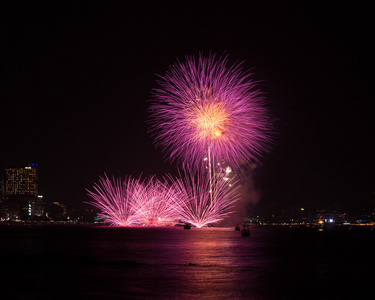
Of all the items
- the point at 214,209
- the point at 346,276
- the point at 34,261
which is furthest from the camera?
the point at 214,209

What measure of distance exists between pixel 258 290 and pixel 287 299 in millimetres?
2203

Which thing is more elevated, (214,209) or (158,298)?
(214,209)

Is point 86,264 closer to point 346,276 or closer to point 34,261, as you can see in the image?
point 34,261

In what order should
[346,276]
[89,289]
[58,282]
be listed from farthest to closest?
[346,276] < [58,282] < [89,289]

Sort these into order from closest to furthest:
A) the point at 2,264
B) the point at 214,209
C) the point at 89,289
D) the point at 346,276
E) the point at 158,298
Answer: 1. the point at 158,298
2. the point at 89,289
3. the point at 346,276
4. the point at 2,264
5. the point at 214,209

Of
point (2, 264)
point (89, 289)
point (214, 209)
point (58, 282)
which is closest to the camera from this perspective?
point (89, 289)

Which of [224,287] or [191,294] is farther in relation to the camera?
[224,287]

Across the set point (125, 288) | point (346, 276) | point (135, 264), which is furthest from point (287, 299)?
point (135, 264)

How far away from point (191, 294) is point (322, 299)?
462 cm

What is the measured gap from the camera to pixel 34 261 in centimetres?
3216

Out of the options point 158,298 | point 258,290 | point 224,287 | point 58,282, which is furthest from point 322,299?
point 58,282

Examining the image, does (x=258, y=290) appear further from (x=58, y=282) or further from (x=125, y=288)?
(x=58, y=282)

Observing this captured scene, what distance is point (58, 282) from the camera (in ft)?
74.3

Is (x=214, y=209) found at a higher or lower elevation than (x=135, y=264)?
higher
